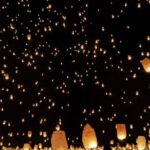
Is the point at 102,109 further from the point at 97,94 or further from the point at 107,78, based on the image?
the point at 107,78

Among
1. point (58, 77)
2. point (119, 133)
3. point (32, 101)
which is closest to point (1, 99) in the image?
point (32, 101)

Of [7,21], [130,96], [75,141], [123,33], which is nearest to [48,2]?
[7,21]

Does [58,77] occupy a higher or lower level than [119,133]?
higher

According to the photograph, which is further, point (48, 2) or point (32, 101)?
point (32, 101)

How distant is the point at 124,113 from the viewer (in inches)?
594

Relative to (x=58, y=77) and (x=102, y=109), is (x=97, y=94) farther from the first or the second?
(x=58, y=77)

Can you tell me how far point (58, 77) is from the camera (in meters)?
15.6

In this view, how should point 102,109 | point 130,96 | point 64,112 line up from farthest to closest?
point 64,112 < point 102,109 < point 130,96

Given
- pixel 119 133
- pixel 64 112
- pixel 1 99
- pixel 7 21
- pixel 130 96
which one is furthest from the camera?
pixel 64 112

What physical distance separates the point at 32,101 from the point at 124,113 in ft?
10.3

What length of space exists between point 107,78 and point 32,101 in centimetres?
256

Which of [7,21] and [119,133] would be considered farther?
[7,21]

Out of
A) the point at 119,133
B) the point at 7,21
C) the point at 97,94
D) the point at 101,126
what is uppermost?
the point at 7,21

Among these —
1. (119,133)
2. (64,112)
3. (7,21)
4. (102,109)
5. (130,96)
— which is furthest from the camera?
(64,112)
